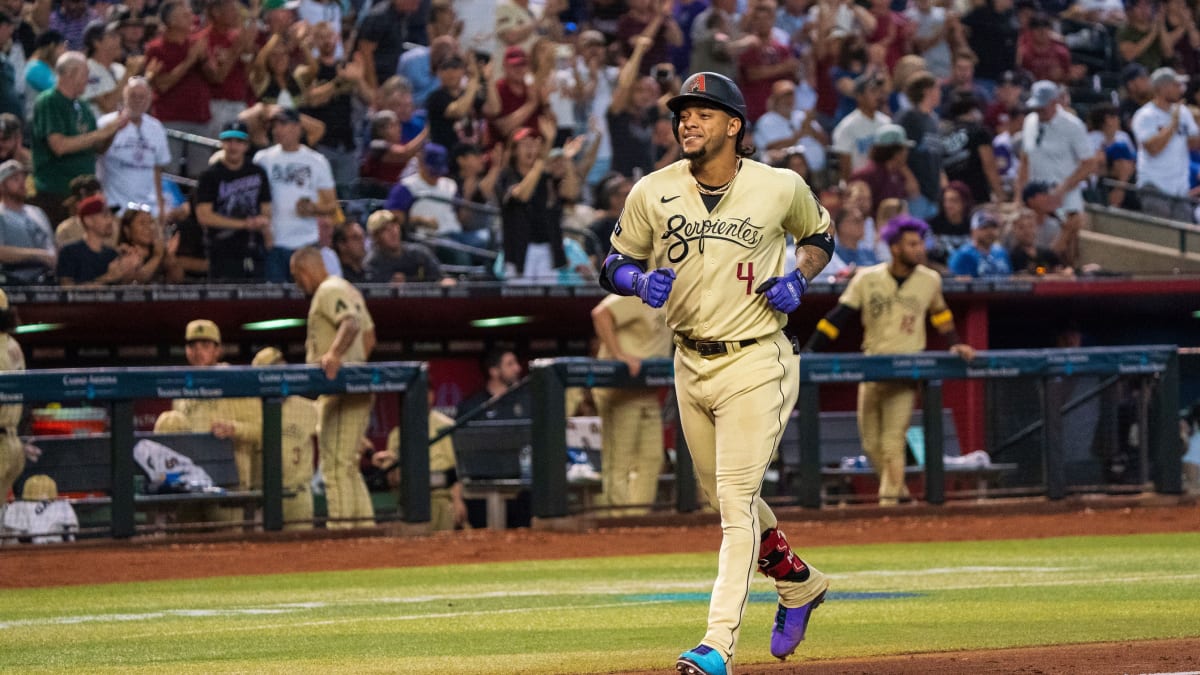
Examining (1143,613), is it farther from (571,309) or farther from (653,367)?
(571,309)

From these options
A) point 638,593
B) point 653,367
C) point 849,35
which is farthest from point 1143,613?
point 849,35

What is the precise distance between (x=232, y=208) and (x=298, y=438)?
222 cm

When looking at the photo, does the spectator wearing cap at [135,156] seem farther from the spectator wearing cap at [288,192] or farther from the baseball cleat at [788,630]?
the baseball cleat at [788,630]

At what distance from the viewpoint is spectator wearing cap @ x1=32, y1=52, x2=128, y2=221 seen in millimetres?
13547

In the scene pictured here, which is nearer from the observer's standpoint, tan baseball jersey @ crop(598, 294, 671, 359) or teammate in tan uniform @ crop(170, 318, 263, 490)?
teammate in tan uniform @ crop(170, 318, 263, 490)

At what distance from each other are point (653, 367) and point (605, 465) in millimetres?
860

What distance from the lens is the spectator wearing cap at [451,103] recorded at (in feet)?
54.1

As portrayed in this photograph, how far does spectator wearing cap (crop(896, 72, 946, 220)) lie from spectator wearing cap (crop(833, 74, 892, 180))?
0.29 meters

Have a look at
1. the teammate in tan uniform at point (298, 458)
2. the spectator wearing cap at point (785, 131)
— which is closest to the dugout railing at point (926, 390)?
the teammate in tan uniform at point (298, 458)

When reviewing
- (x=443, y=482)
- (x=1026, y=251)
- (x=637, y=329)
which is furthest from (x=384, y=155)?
(x=1026, y=251)

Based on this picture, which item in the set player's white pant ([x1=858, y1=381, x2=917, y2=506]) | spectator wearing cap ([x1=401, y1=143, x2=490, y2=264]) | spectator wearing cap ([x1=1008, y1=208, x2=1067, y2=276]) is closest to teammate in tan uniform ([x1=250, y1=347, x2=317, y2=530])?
spectator wearing cap ([x1=401, y1=143, x2=490, y2=264])

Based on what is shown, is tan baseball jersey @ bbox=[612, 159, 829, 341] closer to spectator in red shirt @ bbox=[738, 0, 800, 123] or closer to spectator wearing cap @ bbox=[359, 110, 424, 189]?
spectator wearing cap @ bbox=[359, 110, 424, 189]

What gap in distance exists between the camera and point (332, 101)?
51.9 ft

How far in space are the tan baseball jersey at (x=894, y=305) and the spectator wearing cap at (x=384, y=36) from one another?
5.72 m
